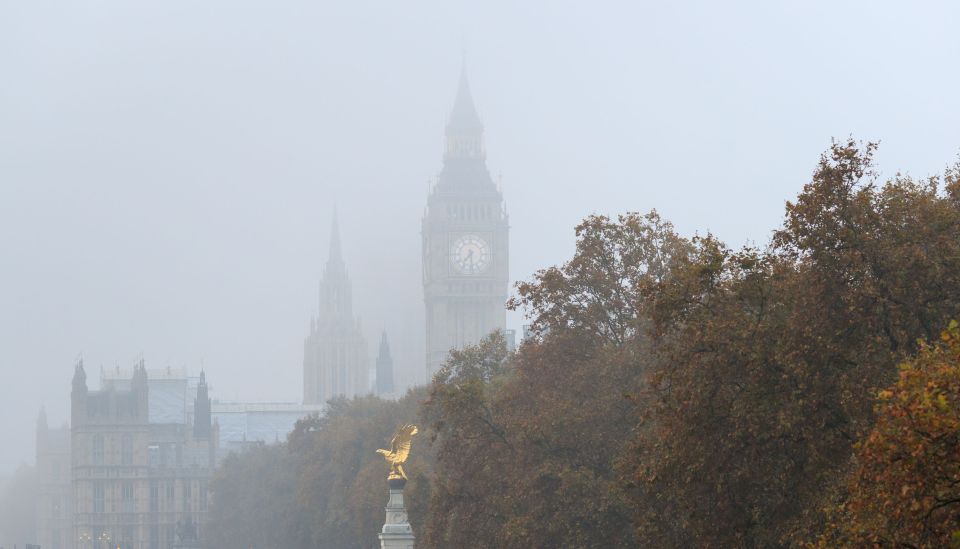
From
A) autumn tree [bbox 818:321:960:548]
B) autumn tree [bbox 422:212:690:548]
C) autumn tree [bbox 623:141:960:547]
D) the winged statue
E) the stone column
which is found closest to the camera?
autumn tree [bbox 818:321:960:548]

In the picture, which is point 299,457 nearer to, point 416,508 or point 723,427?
point 416,508

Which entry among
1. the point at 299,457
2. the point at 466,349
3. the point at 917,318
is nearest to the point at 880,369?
the point at 917,318

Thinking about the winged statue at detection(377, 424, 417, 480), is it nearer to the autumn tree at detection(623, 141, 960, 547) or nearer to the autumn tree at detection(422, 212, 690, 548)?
the autumn tree at detection(422, 212, 690, 548)

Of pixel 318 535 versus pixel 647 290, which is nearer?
pixel 647 290

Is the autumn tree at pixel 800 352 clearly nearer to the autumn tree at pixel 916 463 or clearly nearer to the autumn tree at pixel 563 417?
the autumn tree at pixel 916 463

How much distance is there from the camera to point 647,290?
42.4 m

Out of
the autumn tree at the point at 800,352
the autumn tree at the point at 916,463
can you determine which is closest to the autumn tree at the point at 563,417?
the autumn tree at the point at 800,352

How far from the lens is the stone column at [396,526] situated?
79.1m

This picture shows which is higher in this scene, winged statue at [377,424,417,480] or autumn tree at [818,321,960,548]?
winged statue at [377,424,417,480]

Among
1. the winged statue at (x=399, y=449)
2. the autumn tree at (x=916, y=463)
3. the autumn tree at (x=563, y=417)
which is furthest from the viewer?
the winged statue at (x=399, y=449)

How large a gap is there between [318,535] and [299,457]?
3152 centimetres

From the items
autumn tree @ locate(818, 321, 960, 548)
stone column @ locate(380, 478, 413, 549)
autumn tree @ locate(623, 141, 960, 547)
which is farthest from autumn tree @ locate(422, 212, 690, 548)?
autumn tree @ locate(818, 321, 960, 548)

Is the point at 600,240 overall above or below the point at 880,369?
above

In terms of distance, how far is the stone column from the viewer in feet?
259
